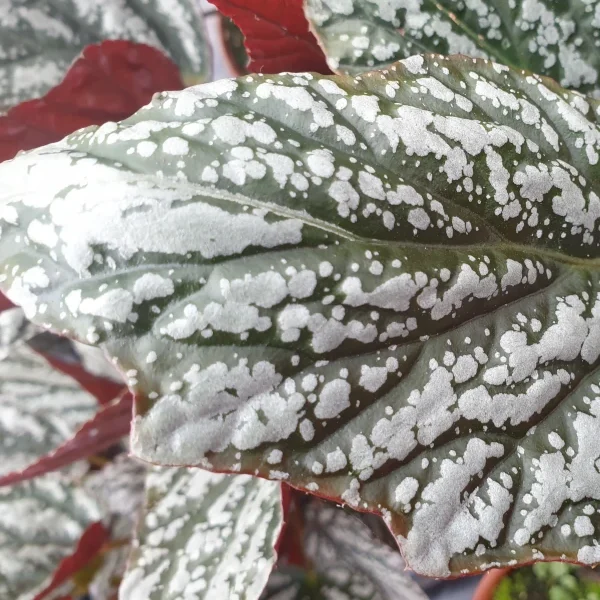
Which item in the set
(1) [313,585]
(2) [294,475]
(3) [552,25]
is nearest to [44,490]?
(1) [313,585]

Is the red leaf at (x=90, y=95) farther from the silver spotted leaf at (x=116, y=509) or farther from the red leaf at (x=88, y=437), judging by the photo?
the silver spotted leaf at (x=116, y=509)


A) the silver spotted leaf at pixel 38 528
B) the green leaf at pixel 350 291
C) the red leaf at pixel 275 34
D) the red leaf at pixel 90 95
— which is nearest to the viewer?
the green leaf at pixel 350 291

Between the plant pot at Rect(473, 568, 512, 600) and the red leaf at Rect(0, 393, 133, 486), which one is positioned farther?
the plant pot at Rect(473, 568, 512, 600)

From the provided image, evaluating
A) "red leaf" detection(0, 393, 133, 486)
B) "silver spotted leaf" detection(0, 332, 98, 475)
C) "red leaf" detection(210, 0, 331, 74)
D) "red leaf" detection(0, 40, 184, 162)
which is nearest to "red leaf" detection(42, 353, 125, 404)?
"silver spotted leaf" detection(0, 332, 98, 475)

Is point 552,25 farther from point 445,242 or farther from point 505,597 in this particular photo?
point 505,597

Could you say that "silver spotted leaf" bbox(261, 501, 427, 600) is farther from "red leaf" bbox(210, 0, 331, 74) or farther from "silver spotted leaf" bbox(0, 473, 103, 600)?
"red leaf" bbox(210, 0, 331, 74)

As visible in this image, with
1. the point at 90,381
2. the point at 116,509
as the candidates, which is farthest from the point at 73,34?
the point at 116,509

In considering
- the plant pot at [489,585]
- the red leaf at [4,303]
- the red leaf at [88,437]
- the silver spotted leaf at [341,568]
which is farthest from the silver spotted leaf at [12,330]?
the plant pot at [489,585]
